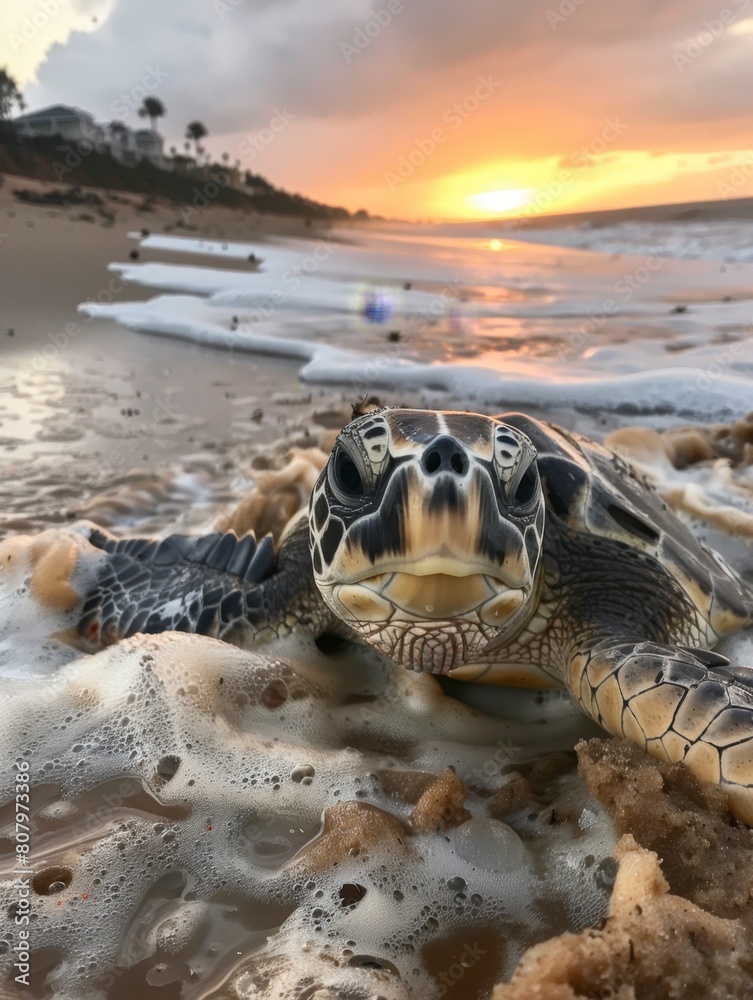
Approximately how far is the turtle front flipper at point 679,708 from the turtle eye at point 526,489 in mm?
393

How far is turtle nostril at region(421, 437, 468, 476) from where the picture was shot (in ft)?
3.19

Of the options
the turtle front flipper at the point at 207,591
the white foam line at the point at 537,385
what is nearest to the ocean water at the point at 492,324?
the white foam line at the point at 537,385

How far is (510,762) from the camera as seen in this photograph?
1.45 m

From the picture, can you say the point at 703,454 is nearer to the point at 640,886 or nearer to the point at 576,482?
the point at 576,482

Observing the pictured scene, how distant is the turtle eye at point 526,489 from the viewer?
1102 mm

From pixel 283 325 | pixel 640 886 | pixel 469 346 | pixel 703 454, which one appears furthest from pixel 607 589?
pixel 283 325

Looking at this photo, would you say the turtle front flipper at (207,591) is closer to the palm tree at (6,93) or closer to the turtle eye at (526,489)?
the turtle eye at (526,489)

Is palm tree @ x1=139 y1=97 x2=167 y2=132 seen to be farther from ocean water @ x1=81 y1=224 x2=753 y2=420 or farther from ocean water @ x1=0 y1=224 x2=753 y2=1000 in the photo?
ocean water @ x1=0 y1=224 x2=753 y2=1000

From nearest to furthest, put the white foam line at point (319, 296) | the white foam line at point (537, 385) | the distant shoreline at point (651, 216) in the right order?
the white foam line at point (537, 385)
the white foam line at point (319, 296)
the distant shoreline at point (651, 216)

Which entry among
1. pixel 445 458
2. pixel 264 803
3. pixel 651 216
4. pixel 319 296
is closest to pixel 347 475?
pixel 445 458

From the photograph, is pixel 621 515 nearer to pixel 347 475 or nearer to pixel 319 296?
pixel 347 475

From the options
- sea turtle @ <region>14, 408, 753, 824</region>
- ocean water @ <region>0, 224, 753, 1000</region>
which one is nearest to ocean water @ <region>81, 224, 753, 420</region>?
ocean water @ <region>0, 224, 753, 1000</region>

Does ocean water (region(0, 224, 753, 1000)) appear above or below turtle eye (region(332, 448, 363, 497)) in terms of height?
below

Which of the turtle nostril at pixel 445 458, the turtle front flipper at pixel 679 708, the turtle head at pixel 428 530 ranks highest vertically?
the turtle nostril at pixel 445 458
